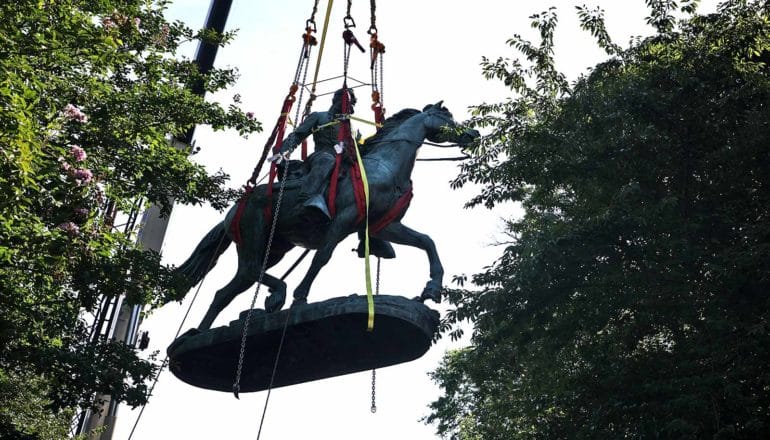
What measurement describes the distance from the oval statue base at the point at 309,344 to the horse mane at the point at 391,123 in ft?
7.60

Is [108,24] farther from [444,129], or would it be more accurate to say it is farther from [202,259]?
[444,129]

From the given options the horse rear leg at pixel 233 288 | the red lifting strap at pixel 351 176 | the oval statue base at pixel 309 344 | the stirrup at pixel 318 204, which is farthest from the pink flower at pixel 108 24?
the oval statue base at pixel 309 344

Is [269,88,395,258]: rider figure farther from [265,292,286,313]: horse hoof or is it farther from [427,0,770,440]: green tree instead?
[427,0,770,440]: green tree

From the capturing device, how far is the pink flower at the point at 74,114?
9891 millimetres

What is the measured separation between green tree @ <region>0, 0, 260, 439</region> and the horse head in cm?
332

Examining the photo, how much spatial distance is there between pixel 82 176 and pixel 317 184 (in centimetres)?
243

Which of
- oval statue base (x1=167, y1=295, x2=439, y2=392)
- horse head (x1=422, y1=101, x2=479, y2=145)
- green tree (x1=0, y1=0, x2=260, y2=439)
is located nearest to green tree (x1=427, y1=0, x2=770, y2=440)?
horse head (x1=422, y1=101, x2=479, y2=145)

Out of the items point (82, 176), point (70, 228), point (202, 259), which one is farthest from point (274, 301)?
point (82, 176)

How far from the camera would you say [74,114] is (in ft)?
32.6

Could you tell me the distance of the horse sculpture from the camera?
360 inches

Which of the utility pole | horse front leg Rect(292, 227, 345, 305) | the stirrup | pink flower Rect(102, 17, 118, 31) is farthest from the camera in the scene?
the utility pole

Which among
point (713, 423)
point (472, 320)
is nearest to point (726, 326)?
point (713, 423)

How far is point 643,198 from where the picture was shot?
11680mm

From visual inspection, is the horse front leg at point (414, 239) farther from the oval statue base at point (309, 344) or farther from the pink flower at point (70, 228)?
the pink flower at point (70, 228)
